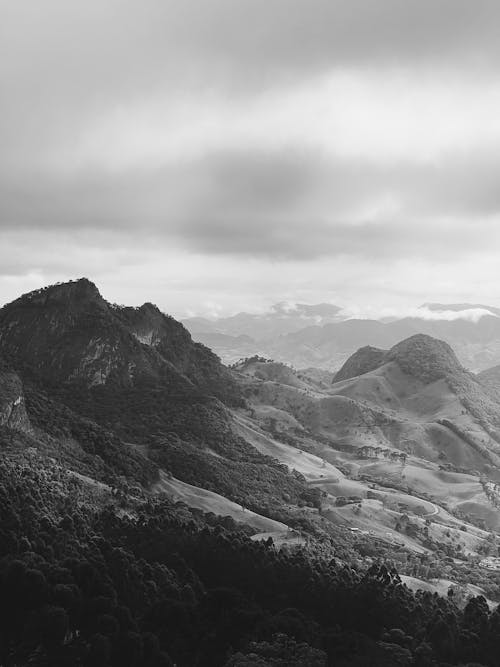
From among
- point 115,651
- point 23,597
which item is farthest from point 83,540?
point 115,651

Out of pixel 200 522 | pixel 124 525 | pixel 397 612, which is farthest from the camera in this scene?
pixel 200 522

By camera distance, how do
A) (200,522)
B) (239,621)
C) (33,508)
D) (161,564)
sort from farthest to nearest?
(200,522)
(33,508)
(161,564)
(239,621)

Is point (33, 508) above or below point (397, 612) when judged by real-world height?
above

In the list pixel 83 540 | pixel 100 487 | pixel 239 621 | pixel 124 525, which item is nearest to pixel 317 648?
pixel 239 621

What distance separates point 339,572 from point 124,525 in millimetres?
44984

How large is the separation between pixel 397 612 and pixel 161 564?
40473 mm

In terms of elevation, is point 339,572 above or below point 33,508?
below

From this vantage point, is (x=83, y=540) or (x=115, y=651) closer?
(x=115, y=651)

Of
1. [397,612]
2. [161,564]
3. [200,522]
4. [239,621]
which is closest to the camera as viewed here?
[239,621]

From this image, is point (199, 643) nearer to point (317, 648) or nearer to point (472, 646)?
point (317, 648)

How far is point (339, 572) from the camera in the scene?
125750 millimetres

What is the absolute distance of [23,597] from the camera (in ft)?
295

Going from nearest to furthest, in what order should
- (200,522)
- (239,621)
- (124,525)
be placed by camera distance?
(239,621), (124,525), (200,522)

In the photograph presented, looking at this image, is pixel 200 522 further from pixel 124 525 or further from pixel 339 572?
pixel 339 572
